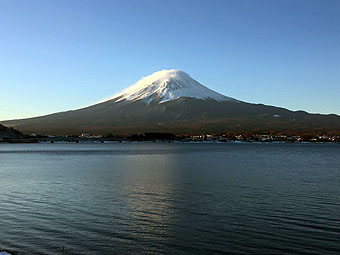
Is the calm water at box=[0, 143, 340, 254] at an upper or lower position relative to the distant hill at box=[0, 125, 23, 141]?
lower

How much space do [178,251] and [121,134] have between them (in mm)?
177856

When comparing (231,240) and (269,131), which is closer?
(231,240)

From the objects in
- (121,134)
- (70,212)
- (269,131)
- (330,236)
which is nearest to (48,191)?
(70,212)

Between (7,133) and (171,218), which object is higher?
(7,133)

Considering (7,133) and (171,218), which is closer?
(171,218)

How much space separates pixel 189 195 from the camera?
2225cm

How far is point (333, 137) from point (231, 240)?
176 meters

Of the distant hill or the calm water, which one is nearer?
the calm water

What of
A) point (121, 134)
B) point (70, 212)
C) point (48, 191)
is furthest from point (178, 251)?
point (121, 134)

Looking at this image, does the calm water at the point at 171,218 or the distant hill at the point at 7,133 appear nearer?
the calm water at the point at 171,218

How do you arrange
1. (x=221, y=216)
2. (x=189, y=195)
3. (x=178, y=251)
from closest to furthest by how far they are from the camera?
(x=178, y=251) → (x=221, y=216) → (x=189, y=195)

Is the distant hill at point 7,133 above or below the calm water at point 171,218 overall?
above

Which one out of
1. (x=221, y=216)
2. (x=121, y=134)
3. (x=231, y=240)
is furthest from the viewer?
(x=121, y=134)

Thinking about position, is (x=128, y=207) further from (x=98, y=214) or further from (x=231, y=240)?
(x=231, y=240)
